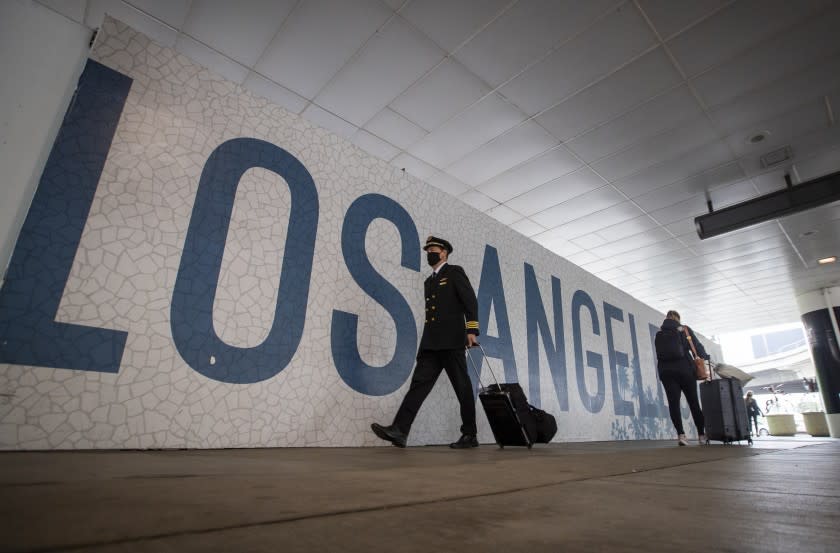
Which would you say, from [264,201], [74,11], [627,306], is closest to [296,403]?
[264,201]

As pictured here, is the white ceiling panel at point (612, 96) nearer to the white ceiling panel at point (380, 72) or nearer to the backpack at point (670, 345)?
the white ceiling panel at point (380, 72)

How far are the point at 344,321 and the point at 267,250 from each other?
0.70m

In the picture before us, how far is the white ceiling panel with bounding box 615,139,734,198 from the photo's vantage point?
4.70 meters

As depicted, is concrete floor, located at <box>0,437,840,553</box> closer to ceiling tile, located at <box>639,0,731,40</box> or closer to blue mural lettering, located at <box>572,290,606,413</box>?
ceiling tile, located at <box>639,0,731,40</box>

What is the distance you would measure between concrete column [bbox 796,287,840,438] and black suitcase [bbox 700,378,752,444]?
6.82 metres

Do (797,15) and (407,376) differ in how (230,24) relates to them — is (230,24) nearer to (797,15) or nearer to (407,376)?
(407,376)

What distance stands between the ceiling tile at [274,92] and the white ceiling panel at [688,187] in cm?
446

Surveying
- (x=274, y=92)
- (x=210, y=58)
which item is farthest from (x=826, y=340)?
(x=210, y=58)

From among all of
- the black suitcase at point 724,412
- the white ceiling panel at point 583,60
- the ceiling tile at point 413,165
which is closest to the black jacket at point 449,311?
the white ceiling panel at point 583,60

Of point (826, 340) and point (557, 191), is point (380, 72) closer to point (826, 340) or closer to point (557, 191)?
point (557, 191)

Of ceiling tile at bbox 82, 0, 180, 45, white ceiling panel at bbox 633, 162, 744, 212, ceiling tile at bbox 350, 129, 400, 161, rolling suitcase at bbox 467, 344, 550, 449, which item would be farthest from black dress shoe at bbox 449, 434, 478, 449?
white ceiling panel at bbox 633, 162, 744, 212

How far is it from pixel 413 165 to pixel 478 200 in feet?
3.97

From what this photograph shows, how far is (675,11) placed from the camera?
3125 millimetres

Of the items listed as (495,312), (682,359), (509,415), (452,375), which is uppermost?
(495,312)
